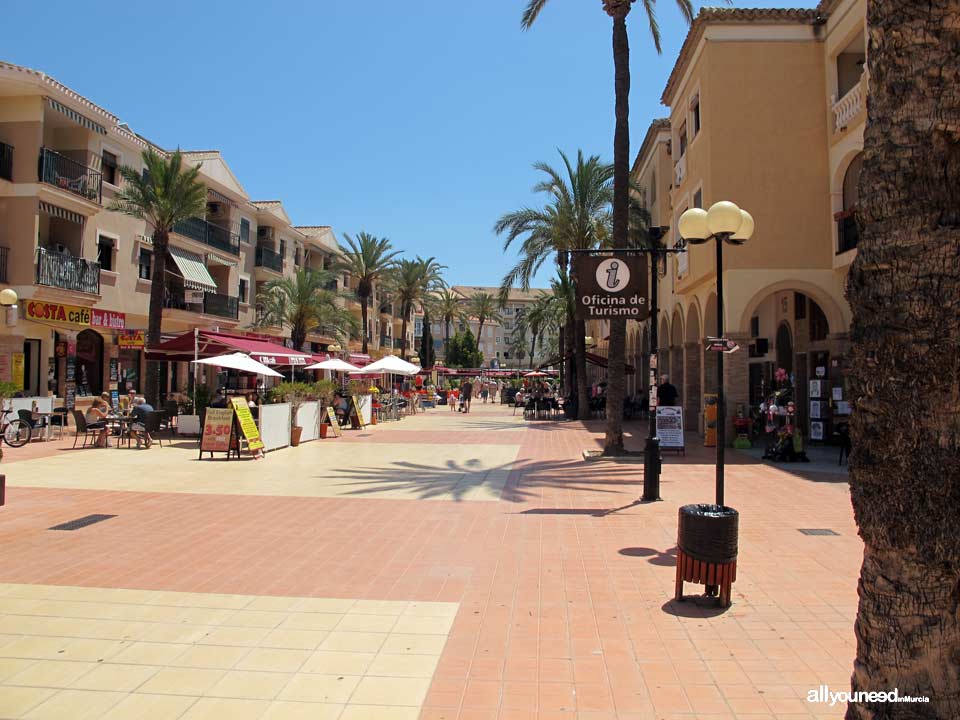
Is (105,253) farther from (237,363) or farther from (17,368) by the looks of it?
(237,363)

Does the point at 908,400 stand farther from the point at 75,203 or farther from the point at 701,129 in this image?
the point at 75,203

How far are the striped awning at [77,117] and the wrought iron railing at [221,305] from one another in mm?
9643

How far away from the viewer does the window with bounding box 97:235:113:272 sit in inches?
974

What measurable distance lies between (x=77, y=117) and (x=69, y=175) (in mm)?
1890

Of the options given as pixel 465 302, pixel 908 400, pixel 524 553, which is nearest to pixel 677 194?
pixel 524 553

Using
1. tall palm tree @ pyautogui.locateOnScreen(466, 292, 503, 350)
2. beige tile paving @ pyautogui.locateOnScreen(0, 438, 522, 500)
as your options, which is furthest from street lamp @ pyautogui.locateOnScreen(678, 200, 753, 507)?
tall palm tree @ pyautogui.locateOnScreen(466, 292, 503, 350)

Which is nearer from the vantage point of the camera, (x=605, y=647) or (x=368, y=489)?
(x=605, y=647)

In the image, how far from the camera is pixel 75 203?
22.5 m

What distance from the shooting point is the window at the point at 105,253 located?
24730 millimetres

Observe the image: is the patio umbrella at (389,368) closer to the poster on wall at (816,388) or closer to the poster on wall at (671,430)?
the poster on wall at (671,430)

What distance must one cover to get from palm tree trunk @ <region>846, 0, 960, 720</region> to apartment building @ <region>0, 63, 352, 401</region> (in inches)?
834

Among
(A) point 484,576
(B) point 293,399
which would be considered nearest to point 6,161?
(B) point 293,399

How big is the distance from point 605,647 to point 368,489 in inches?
268

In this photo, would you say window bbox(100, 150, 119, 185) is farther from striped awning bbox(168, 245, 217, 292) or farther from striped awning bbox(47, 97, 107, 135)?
striped awning bbox(168, 245, 217, 292)
